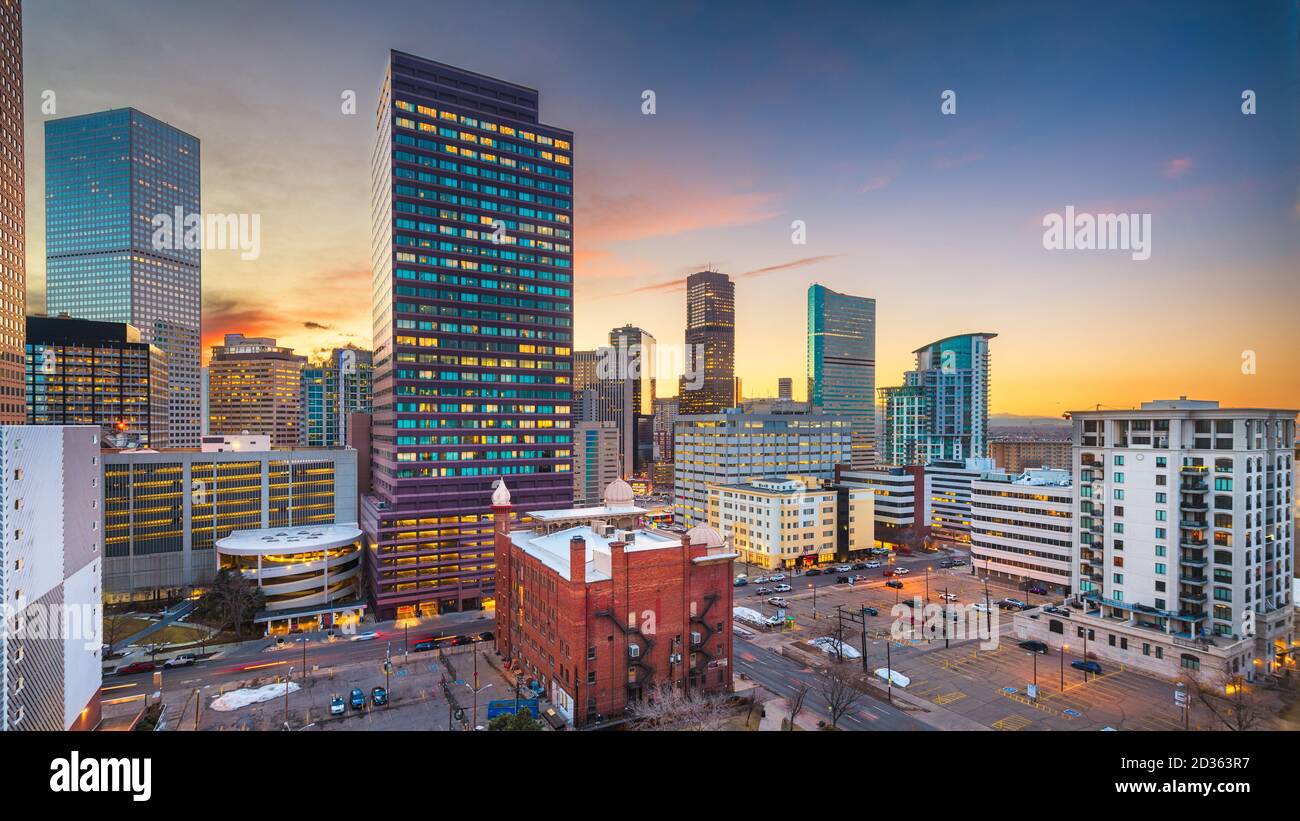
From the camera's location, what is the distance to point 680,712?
23656mm

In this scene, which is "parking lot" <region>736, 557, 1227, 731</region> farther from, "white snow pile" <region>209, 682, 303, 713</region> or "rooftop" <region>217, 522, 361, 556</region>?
"rooftop" <region>217, 522, 361, 556</region>

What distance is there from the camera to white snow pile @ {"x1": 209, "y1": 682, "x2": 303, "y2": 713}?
1067 inches

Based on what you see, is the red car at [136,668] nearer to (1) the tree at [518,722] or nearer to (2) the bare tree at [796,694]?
(1) the tree at [518,722]

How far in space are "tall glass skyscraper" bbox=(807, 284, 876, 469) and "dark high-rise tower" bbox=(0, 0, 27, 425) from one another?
147 meters

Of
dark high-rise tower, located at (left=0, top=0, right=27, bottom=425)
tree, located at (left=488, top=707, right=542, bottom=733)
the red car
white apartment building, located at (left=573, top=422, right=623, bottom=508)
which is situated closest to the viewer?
tree, located at (left=488, top=707, right=542, bottom=733)

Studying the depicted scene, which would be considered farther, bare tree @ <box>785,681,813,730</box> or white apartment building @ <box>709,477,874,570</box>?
white apartment building @ <box>709,477,874,570</box>

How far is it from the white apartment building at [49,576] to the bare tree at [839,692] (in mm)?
23565

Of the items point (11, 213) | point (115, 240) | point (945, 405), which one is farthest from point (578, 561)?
point (115, 240)

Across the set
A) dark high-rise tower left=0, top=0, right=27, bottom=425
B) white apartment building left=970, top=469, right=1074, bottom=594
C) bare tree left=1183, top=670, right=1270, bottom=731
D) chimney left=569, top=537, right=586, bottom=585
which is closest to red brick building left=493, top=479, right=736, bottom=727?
chimney left=569, top=537, right=586, bottom=585

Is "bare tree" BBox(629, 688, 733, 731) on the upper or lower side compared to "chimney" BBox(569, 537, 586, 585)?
lower

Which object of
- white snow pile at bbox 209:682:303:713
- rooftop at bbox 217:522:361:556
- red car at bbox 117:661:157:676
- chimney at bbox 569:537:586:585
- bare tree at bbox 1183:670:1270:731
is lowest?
A: red car at bbox 117:661:157:676

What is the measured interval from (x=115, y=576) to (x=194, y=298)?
4955 inches
